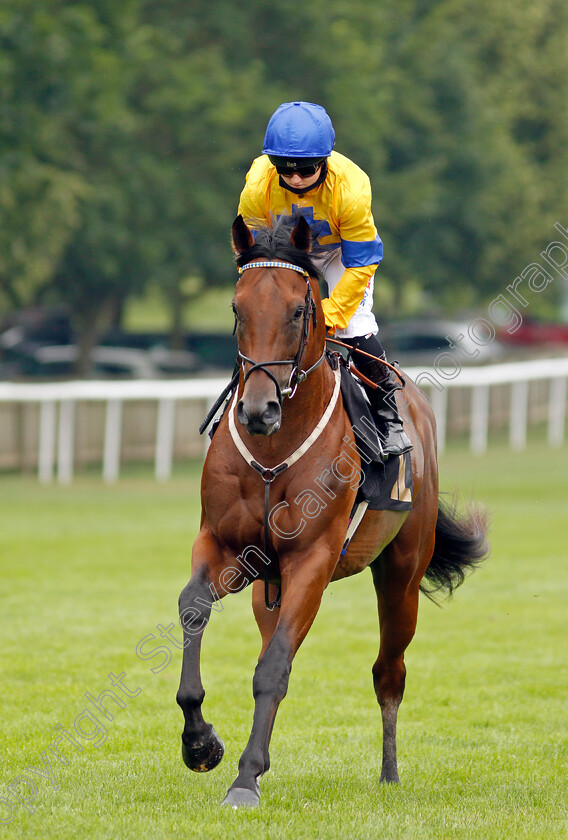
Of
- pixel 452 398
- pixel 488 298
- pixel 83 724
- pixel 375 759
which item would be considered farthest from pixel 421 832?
pixel 488 298

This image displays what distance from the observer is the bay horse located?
15.0 feet

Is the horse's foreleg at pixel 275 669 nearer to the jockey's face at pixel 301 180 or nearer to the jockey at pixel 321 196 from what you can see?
the jockey at pixel 321 196

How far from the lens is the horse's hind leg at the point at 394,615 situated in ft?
19.2

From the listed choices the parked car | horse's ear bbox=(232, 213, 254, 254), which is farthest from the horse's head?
the parked car

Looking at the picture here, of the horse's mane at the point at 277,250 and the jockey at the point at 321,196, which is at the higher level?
the jockey at the point at 321,196

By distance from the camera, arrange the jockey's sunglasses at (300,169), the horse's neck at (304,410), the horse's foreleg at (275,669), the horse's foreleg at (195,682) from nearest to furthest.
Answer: the horse's foreleg at (275,669) → the horse's foreleg at (195,682) → the horse's neck at (304,410) → the jockey's sunglasses at (300,169)

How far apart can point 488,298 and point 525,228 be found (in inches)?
92.7

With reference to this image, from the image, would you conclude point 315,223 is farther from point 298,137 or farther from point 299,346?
point 299,346

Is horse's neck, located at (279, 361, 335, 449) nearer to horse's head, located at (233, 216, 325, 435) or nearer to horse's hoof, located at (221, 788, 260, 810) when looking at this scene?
horse's head, located at (233, 216, 325, 435)

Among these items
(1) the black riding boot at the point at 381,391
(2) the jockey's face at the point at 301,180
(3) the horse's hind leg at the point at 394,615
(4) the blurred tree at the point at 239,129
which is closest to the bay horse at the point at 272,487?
(2) the jockey's face at the point at 301,180

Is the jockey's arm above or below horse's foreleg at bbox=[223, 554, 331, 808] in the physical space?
above

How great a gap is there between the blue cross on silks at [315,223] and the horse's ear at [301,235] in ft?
0.98

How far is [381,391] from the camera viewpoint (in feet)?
19.0

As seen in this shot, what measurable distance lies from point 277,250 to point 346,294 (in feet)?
1.85
